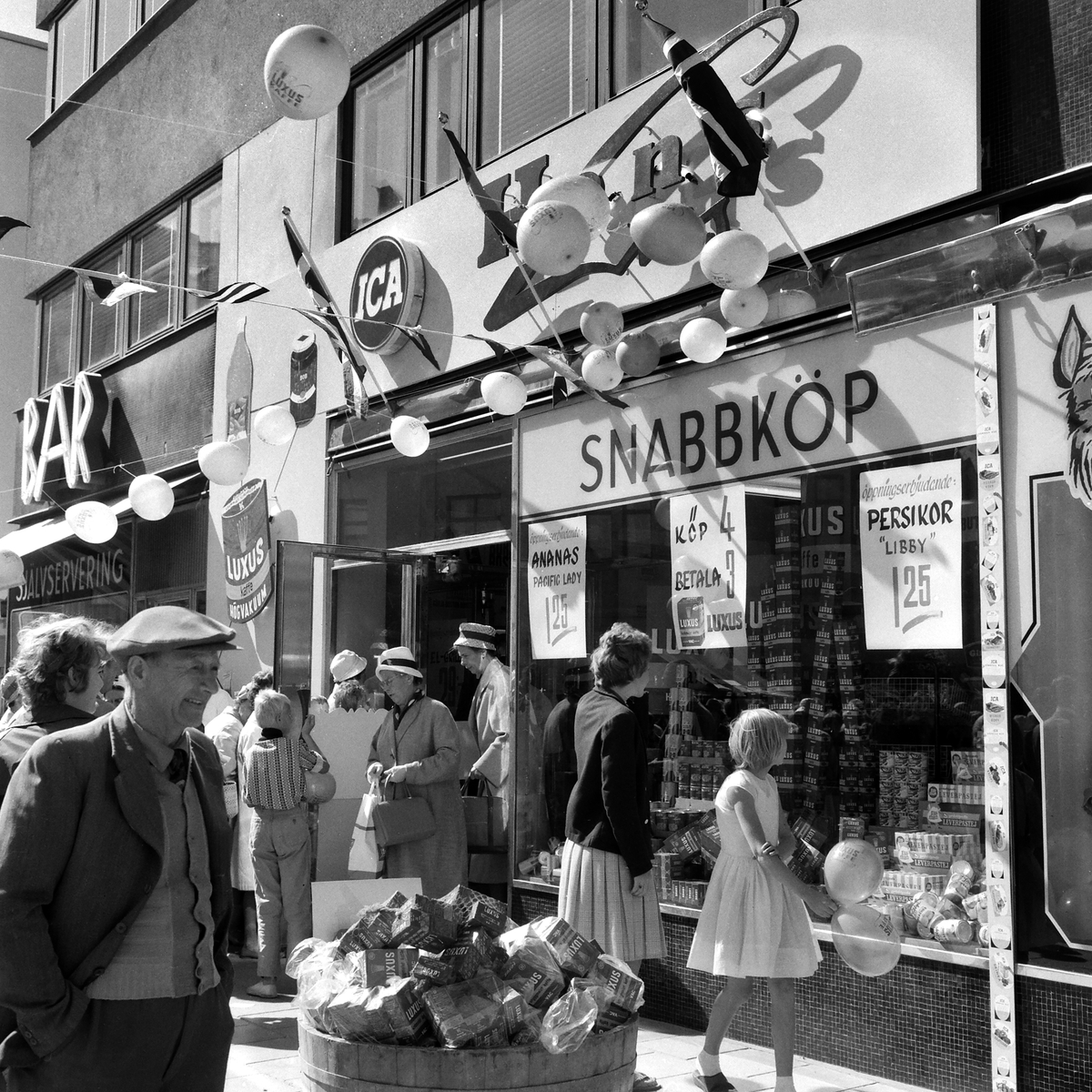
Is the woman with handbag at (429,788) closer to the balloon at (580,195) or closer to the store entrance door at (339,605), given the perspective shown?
the store entrance door at (339,605)

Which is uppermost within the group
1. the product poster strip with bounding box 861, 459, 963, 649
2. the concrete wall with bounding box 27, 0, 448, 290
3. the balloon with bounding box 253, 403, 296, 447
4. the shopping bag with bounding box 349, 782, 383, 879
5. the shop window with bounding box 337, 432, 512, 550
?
the concrete wall with bounding box 27, 0, 448, 290

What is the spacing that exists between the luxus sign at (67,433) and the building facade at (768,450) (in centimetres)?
393

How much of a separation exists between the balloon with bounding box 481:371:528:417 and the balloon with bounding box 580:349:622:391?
74 cm

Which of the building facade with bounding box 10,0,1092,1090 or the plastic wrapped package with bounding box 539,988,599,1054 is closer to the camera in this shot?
the plastic wrapped package with bounding box 539,988,599,1054

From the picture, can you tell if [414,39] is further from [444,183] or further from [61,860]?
[61,860]

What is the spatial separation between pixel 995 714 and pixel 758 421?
6.89 ft

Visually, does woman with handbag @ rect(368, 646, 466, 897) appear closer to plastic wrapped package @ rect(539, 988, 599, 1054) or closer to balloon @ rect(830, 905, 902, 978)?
balloon @ rect(830, 905, 902, 978)

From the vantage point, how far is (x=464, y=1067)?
339 centimetres

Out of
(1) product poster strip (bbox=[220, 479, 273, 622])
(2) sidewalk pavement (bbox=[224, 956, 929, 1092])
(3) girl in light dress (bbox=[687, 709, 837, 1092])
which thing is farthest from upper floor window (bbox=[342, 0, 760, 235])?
(2) sidewalk pavement (bbox=[224, 956, 929, 1092])

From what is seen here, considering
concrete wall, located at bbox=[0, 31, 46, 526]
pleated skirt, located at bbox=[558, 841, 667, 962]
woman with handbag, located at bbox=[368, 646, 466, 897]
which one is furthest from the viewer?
concrete wall, located at bbox=[0, 31, 46, 526]

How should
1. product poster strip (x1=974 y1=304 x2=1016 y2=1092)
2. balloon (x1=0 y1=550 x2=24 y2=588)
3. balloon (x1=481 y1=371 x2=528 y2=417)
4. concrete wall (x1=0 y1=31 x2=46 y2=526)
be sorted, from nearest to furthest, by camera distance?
product poster strip (x1=974 y1=304 x2=1016 y2=1092)
balloon (x1=481 y1=371 x2=528 y2=417)
balloon (x1=0 y1=550 x2=24 y2=588)
concrete wall (x1=0 y1=31 x2=46 y2=526)

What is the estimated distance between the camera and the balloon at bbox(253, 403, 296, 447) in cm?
1087

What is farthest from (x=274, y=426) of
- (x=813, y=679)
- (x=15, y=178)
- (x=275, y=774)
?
(x=15, y=178)

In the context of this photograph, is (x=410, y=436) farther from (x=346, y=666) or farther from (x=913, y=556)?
(x=913, y=556)
